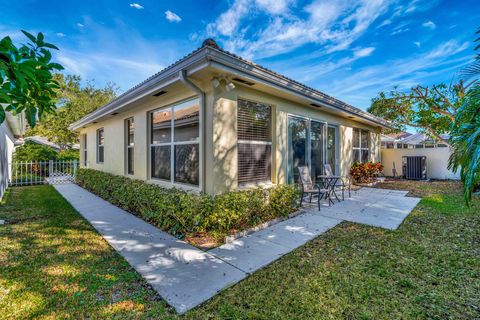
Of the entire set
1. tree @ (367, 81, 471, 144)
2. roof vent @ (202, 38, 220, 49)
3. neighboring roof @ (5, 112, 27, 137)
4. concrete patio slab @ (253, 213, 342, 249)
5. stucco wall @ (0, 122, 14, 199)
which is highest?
tree @ (367, 81, 471, 144)

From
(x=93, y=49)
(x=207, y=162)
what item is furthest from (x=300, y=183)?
(x=93, y=49)

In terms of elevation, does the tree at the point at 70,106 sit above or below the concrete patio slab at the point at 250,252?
above

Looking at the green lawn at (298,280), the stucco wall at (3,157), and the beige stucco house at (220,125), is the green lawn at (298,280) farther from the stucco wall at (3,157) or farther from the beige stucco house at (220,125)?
the stucco wall at (3,157)

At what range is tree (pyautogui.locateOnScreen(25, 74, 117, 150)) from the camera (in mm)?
21109

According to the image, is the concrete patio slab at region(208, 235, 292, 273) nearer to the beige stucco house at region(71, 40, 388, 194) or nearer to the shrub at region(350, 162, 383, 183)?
the beige stucco house at region(71, 40, 388, 194)

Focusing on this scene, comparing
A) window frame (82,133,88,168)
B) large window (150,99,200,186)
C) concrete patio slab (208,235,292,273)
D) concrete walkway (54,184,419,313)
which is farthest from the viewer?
window frame (82,133,88,168)

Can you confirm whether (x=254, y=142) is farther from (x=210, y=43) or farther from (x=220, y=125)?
(x=210, y=43)

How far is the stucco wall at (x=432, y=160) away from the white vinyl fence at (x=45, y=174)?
62.4 feet

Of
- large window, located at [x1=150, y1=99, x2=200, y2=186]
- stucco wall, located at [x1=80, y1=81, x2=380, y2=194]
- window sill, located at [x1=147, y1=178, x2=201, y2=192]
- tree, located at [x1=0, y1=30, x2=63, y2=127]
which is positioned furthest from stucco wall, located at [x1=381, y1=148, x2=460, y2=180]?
tree, located at [x1=0, y1=30, x2=63, y2=127]

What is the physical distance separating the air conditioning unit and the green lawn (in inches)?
388

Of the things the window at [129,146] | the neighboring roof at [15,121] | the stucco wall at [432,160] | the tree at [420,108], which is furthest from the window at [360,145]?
the neighboring roof at [15,121]

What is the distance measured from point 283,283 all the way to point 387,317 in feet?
3.64

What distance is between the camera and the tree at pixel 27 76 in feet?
5.27

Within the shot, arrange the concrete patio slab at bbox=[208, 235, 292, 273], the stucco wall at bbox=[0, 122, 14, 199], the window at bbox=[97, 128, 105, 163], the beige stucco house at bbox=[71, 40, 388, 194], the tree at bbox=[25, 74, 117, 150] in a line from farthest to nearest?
the tree at bbox=[25, 74, 117, 150] < the window at bbox=[97, 128, 105, 163] < the stucco wall at bbox=[0, 122, 14, 199] < the beige stucco house at bbox=[71, 40, 388, 194] < the concrete patio slab at bbox=[208, 235, 292, 273]
